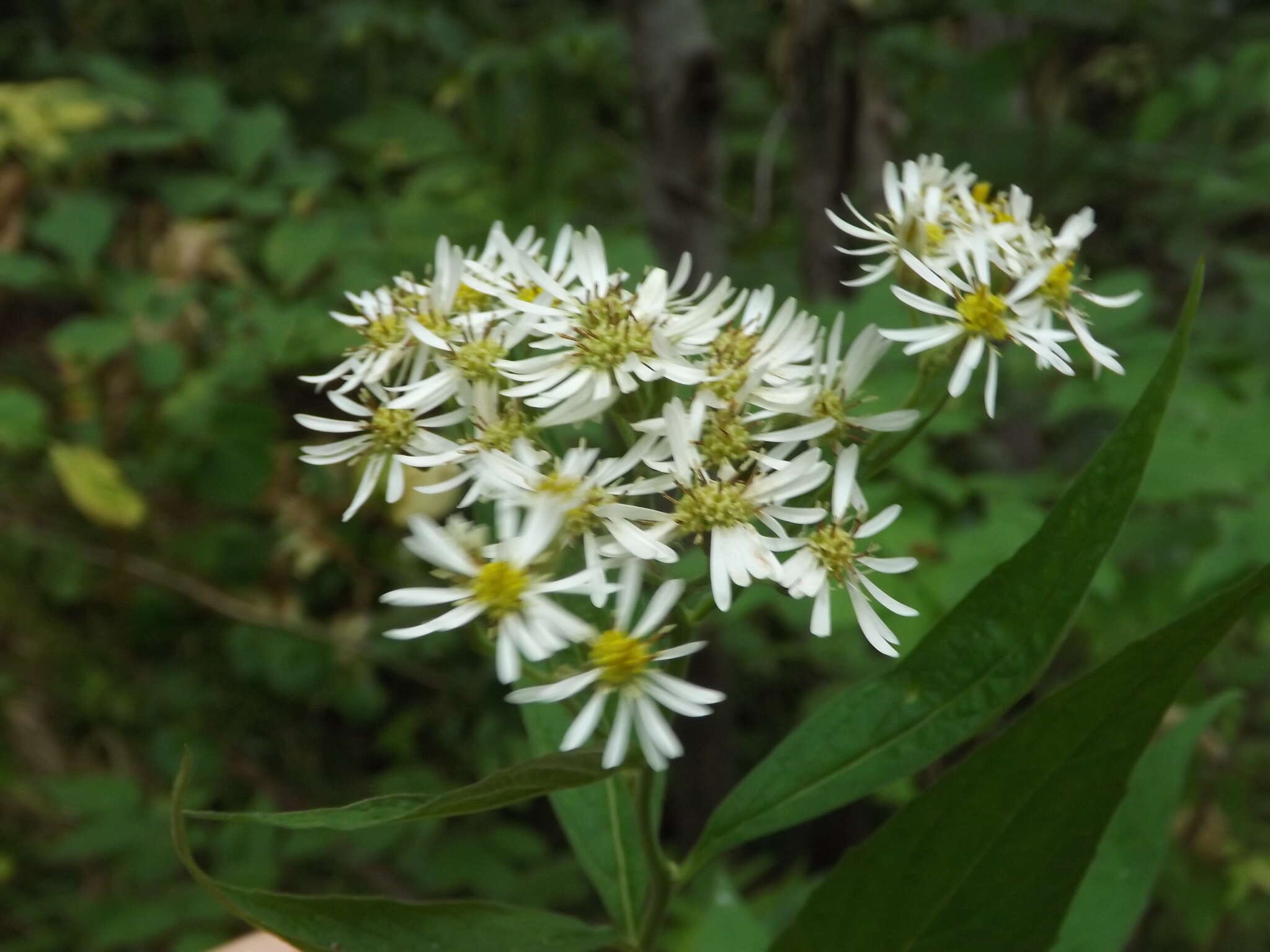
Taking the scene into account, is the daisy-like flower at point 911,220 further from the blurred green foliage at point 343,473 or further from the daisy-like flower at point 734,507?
the blurred green foliage at point 343,473

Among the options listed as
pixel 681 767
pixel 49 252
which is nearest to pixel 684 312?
pixel 681 767

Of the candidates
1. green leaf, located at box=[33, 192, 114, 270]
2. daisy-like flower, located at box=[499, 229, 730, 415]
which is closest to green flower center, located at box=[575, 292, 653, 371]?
daisy-like flower, located at box=[499, 229, 730, 415]

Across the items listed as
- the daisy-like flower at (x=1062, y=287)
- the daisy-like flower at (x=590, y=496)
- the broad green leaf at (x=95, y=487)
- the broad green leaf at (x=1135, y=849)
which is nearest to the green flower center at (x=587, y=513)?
the daisy-like flower at (x=590, y=496)

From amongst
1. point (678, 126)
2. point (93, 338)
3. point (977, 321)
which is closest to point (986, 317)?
point (977, 321)

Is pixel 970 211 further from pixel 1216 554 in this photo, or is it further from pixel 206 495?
pixel 206 495

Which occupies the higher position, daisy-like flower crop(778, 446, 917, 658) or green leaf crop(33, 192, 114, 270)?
green leaf crop(33, 192, 114, 270)

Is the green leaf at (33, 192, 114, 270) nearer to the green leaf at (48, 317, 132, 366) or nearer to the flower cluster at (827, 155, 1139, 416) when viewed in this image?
the green leaf at (48, 317, 132, 366)

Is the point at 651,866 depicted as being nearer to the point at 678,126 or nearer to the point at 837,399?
the point at 837,399
